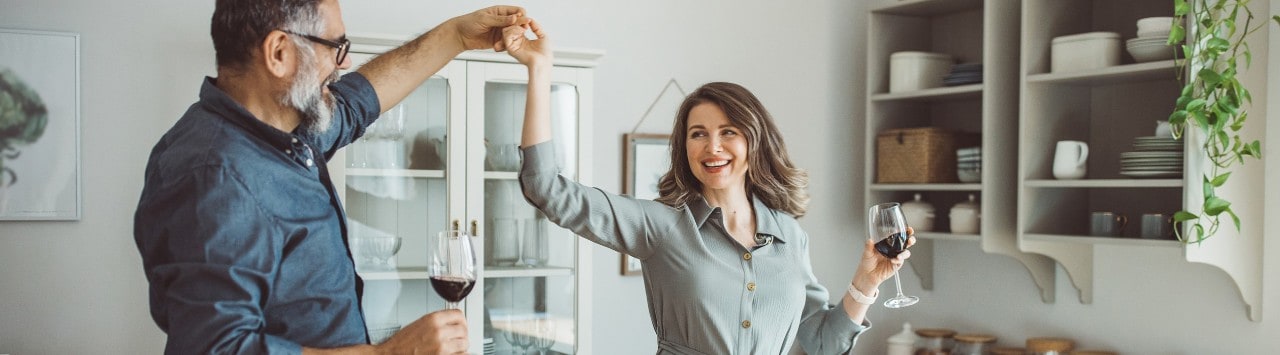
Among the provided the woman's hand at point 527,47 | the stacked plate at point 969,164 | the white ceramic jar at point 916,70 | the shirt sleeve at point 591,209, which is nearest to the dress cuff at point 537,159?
the shirt sleeve at point 591,209

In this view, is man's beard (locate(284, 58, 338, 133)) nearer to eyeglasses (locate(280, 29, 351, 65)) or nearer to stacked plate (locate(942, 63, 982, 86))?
eyeglasses (locate(280, 29, 351, 65))

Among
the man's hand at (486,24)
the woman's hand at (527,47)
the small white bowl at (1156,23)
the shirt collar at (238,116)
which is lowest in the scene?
the shirt collar at (238,116)

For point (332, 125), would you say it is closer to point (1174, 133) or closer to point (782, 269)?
point (782, 269)

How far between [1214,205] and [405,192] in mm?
2197

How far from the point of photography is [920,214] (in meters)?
3.92

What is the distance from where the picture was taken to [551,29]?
3678 mm

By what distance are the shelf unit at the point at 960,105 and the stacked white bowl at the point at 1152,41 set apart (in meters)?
0.52

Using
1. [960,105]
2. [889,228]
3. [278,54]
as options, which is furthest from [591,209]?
→ [960,105]

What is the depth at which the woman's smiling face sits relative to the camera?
2.31 metres

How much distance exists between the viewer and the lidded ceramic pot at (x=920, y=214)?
392cm

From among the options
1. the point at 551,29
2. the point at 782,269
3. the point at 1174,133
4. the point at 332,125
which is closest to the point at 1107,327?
the point at 1174,133

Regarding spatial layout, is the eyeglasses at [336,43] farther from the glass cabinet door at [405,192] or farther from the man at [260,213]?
the glass cabinet door at [405,192]

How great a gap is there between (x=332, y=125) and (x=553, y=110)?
1475 mm

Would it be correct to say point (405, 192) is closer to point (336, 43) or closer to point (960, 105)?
point (336, 43)
